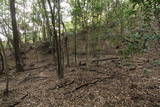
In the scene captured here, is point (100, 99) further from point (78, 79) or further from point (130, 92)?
point (78, 79)

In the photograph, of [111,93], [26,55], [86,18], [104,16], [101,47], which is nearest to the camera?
[111,93]

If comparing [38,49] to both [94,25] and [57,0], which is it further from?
[57,0]

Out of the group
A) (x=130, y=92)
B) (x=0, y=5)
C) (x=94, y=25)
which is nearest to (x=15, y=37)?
(x=0, y=5)

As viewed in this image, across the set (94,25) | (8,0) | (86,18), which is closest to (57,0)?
(86,18)

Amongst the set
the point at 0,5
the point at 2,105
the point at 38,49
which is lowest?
the point at 2,105

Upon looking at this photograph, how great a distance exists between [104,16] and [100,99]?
311 inches

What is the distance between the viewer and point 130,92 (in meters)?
4.97

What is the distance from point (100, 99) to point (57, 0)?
5143mm

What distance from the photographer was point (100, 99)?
476 cm

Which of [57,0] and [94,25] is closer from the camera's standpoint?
[57,0]

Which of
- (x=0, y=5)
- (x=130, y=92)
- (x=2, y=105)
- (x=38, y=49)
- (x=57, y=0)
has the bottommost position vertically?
(x=2, y=105)

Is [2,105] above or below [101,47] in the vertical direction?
below

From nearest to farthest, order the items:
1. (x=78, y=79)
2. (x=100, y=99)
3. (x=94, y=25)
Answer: (x=100, y=99) < (x=78, y=79) < (x=94, y=25)

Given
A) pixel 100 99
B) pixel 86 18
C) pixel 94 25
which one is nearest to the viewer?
pixel 100 99
